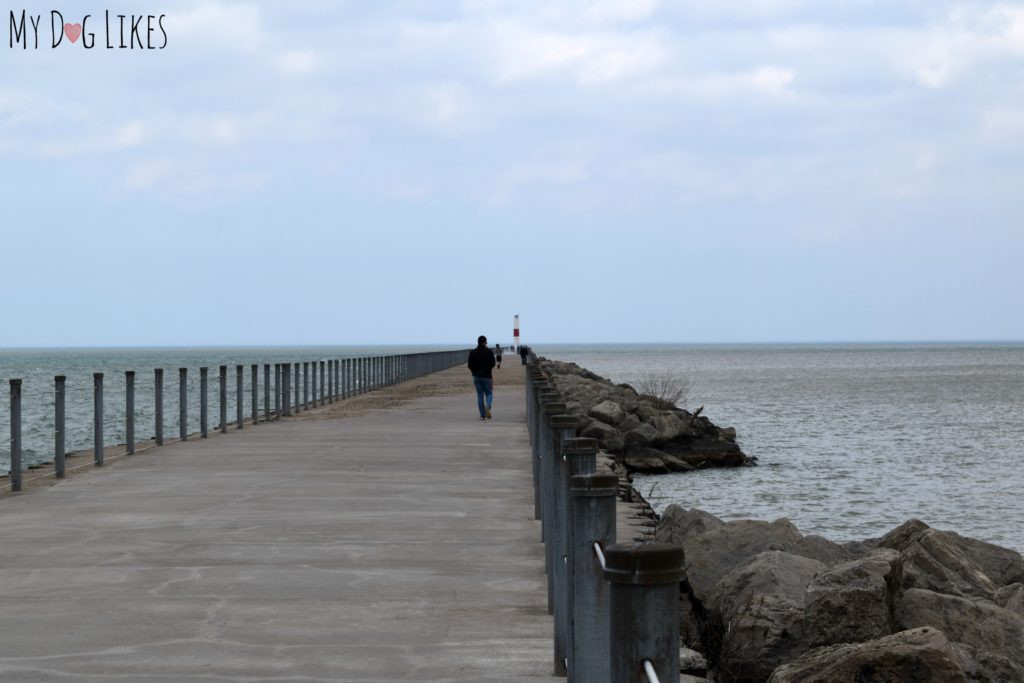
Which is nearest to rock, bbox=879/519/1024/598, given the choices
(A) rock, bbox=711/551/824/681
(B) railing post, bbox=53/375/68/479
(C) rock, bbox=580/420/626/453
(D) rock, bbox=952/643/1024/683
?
(A) rock, bbox=711/551/824/681

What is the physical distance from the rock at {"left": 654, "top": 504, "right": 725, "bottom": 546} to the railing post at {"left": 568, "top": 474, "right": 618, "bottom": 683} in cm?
684

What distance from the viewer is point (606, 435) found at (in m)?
26.3

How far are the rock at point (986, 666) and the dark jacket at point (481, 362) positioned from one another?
18097mm

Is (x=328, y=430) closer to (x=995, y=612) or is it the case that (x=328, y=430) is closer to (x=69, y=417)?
(x=995, y=612)

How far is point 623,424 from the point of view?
29.6 metres

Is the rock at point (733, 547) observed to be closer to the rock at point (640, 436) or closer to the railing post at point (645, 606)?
the railing post at point (645, 606)

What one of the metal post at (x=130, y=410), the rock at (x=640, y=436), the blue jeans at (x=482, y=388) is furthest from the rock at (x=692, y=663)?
the rock at (x=640, y=436)

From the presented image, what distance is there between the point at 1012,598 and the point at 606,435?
1684 centimetres

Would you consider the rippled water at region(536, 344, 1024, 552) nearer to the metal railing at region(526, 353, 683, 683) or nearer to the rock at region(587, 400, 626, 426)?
the rock at region(587, 400, 626, 426)

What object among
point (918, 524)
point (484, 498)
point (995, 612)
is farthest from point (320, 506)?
point (995, 612)

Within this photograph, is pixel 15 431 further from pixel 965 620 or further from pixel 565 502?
pixel 965 620

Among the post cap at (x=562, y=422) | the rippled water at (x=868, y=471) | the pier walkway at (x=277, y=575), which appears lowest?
the rippled water at (x=868, y=471)

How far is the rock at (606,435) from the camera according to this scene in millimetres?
24969

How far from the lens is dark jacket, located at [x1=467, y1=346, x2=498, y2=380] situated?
24922 millimetres
